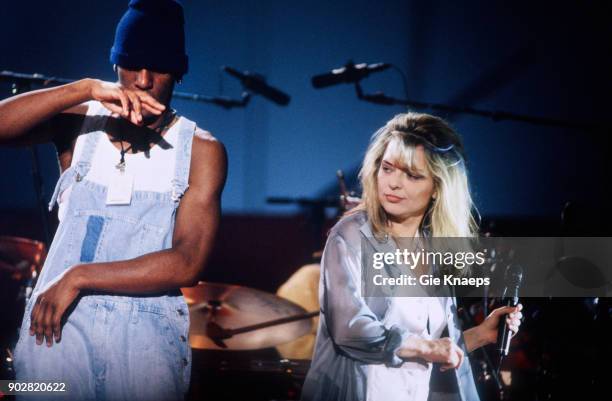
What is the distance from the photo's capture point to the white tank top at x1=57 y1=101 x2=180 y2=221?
201 cm

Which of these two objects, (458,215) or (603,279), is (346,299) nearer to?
(458,215)

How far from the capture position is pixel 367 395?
7.57 feet

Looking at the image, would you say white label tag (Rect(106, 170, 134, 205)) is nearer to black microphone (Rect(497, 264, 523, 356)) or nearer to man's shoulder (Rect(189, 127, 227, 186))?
man's shoulder (Rect(189, 127, 227, 186))

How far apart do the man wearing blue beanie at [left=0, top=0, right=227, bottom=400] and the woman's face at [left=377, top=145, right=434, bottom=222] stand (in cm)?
70

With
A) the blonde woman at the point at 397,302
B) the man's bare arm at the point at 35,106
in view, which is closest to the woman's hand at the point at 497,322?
the blonde woman at the point at 397,302

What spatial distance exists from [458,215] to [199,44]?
127 inches

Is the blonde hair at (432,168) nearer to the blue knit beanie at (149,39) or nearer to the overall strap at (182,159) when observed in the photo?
the overall strap at (182,159)

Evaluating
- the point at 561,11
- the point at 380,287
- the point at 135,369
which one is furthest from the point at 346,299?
the point at 561,11

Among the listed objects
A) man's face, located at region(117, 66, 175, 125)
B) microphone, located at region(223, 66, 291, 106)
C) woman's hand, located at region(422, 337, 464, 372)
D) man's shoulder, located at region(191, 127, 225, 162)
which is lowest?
woman's hand, located at region(422, 337, 464, 372)

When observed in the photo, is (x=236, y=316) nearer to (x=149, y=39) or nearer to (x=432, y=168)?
(x=432, y=168)

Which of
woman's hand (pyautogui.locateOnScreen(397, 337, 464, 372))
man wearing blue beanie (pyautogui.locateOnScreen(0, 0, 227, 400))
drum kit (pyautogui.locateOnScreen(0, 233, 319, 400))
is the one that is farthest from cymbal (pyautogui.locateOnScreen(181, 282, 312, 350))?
man wearing blue beanie (pyautogui.locateOnScreen(0, 0, 227, 400))

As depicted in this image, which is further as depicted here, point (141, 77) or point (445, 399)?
point (445, 399)

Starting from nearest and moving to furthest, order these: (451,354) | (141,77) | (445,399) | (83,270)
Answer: (83,270) < (141,77) < (451,354) < (445,399)

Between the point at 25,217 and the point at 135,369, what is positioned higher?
the point at 25,217
